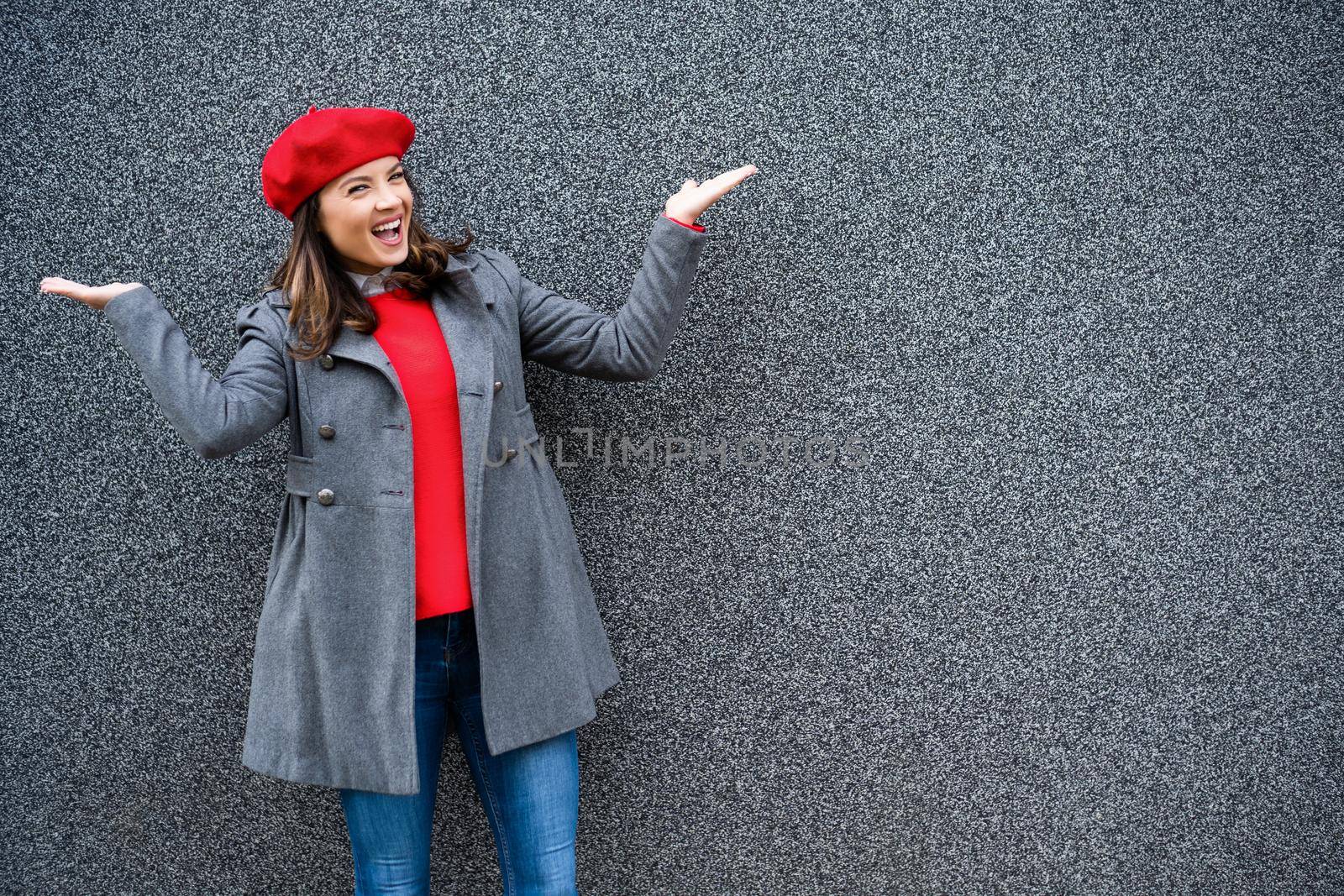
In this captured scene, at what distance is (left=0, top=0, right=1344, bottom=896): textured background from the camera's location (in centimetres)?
126

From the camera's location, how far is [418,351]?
3.27 feet

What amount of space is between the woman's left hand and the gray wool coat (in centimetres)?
2

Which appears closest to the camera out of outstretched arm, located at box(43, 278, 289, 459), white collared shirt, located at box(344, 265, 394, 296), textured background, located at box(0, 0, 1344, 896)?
outstretched arm, located at box(43, 278, 289, 459)

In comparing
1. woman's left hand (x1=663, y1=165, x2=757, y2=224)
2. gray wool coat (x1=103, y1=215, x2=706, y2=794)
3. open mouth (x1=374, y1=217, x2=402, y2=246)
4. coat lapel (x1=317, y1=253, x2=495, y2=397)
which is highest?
woman's left hand (x1=663, y1=165, x2=757, y2=224)

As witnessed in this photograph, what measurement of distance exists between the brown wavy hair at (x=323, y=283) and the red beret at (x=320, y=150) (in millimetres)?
25

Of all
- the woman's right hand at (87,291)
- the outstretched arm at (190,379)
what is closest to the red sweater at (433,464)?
the outstretched arm at (190,379)

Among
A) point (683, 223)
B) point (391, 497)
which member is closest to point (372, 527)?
point (391, 497)

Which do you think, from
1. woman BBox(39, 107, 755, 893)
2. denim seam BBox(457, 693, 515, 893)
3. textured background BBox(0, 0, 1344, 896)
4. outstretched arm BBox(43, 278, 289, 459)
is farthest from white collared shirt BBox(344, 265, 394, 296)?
denim seam BBox(457, 693, 515, 893)

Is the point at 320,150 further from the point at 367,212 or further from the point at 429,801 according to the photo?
the point at 429,801

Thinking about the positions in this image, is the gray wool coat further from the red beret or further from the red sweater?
the red beret

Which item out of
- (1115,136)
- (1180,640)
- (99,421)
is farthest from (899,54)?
(99,421)

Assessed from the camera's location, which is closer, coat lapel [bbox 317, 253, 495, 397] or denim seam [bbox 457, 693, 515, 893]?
coat lapel [bbox 317, 253, 495, 397]

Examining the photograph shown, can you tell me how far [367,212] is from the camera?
3.20ft

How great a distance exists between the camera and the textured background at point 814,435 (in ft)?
4.14
